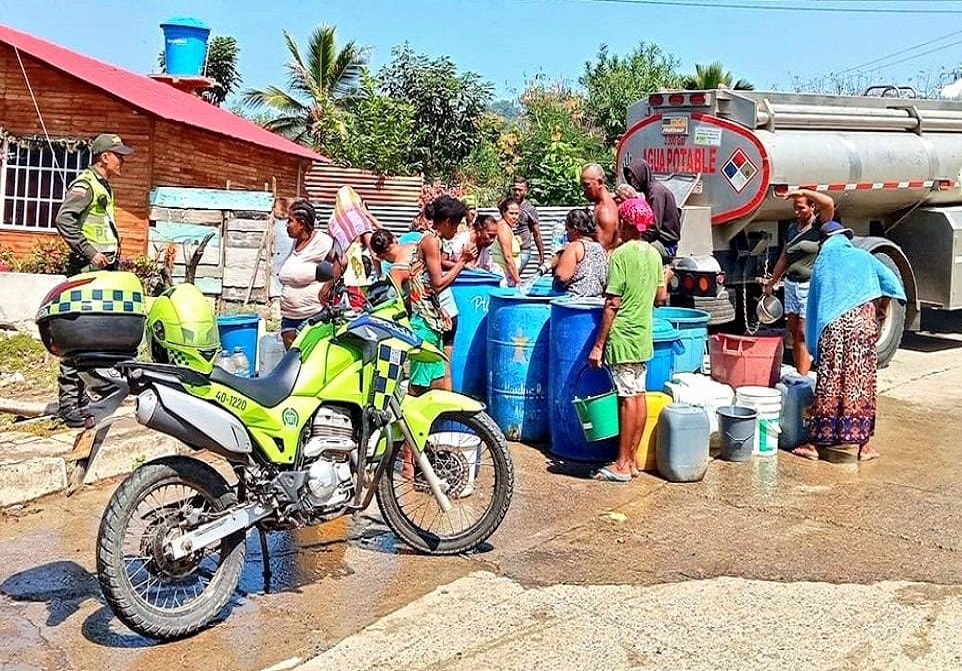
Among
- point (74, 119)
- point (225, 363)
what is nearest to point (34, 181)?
point (74, 119)

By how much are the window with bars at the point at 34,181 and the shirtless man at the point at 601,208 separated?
10930mm

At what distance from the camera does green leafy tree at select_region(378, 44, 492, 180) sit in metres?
27.9

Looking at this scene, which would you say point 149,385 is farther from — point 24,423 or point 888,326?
point 888,326

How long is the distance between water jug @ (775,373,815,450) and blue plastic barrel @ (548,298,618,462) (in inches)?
56.2

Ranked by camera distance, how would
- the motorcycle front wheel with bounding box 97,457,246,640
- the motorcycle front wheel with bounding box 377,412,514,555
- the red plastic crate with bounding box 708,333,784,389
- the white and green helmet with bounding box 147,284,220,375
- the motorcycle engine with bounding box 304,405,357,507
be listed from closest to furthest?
the motorcycle front wheel with bounding box 97,457,246,640, the white and green helmet with bounding box 147,284,220,375, the motorcycle engine with bounding box 304,405,357,507, the motorcycle front wheel with bounding box 377,412,514,555, the red plastic crate with bounding box 708,333,784,389

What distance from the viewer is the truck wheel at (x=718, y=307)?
10055 mm

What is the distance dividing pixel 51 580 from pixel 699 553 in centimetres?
318

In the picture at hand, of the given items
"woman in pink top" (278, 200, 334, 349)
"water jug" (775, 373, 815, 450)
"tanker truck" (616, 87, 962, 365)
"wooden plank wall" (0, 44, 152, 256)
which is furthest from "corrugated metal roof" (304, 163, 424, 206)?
"water jug" (775, 373, 815, 450)

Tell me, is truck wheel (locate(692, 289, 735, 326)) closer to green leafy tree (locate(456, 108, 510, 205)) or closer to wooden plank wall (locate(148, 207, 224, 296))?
wooden plank wall (locate(148, 207, 224, 296))

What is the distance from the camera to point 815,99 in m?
11.1

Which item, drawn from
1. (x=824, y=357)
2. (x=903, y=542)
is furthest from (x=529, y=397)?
(x=903, y=542)

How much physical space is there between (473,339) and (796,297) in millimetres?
3029

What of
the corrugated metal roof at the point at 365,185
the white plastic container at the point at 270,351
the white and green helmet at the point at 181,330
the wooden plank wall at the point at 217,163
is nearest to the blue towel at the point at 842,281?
the white plastic container at the point at 270,351

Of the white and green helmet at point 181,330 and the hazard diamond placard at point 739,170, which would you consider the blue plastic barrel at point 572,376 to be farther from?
the hazard diamond placard at point 739,170
